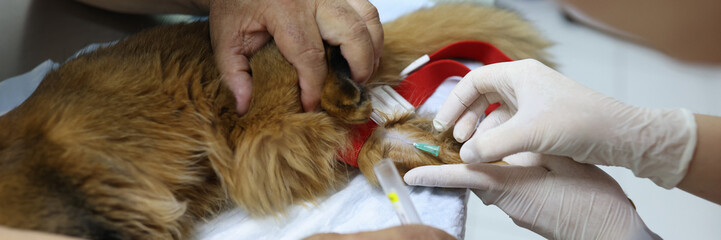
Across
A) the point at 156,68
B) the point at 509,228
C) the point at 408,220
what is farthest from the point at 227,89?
the point at 509,228

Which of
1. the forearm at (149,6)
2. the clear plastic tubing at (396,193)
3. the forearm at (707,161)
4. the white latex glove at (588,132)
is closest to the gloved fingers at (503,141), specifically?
the white latex glove at (588,132)

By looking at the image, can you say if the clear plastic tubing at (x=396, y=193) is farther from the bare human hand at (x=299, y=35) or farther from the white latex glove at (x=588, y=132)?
the bare human hand at (x=299, y=35)

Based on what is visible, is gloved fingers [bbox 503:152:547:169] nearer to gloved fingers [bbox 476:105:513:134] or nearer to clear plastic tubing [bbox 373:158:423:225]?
gloved fingers [bbox 476:105:513:134]

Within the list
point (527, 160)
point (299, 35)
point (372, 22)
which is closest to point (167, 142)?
point (299, 35)

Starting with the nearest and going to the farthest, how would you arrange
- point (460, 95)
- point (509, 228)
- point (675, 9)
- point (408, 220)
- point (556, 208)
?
point (675, 9) → point (408, 220) → point (556, 208) → point (460, 95) → point (509, 228)

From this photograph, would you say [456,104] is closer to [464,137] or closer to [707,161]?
[464,137]

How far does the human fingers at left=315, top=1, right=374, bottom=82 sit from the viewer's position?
121 cm

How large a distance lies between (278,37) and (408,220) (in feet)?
2.13

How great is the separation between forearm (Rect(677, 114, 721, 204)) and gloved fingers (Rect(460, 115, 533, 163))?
37cm

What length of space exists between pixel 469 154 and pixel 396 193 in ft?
0.83

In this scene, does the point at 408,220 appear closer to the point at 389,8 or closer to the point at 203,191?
the point at 203,191

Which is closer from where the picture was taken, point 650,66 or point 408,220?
point 408,220

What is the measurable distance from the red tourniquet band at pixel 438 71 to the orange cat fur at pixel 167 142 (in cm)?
10

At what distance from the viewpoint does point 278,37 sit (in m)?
1.25
